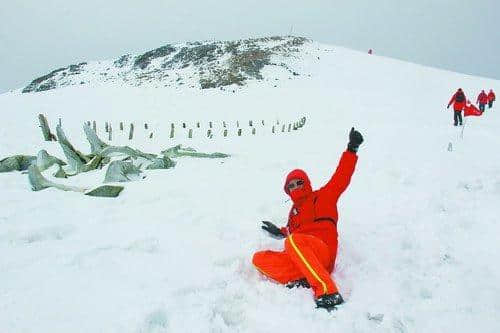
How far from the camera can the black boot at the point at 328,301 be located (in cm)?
404

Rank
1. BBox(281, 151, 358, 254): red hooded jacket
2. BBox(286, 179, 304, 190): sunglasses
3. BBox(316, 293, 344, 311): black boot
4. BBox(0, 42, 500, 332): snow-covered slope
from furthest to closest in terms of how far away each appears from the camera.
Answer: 1. BBox(286, 179, 304, 190): sunglasses
2. BBox(281, 151, 358, 254): red hooded jacket
3. BBox(316, 293, 344, 311): black boot
4. BBox(0, 42, 500, 332): snow-covered slope

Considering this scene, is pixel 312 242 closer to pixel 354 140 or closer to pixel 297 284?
pixel 297 284

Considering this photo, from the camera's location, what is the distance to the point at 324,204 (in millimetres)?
5012

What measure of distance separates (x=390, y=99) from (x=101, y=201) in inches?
1074

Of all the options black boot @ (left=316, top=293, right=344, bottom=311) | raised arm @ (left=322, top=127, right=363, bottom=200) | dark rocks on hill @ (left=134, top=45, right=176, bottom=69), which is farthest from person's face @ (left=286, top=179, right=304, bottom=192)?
dark rocks on hill @ (left=134, top=45, right=176, bottom=69)

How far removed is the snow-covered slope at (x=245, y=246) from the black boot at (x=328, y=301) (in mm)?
90

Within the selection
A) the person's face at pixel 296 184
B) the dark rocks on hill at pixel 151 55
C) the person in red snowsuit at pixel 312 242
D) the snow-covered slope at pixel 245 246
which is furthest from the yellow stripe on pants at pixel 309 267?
the dark rocks on hill at pixel 151 55

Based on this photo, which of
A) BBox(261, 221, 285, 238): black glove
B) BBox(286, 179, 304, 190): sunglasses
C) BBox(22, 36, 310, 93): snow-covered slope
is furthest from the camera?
BBox(22, 36, 310, 93): snow-covered slope

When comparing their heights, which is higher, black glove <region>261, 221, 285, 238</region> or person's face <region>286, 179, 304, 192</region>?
person's face <region>286, 179, 304, 192</region>

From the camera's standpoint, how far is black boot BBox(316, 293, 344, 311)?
4.04 meters

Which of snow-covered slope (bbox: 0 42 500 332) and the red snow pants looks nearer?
snow-covered slope (bbox: 0 42 500 332)

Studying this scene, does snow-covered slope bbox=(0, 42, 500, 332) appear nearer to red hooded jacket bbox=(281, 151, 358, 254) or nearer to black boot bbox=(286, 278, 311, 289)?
black boot bbox=(286, 278, 311, 289)

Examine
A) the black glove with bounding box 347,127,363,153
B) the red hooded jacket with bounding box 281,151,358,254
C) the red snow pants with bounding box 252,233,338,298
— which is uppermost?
the black glove with bounding box 347,127,363,153

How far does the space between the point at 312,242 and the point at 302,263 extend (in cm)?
33
